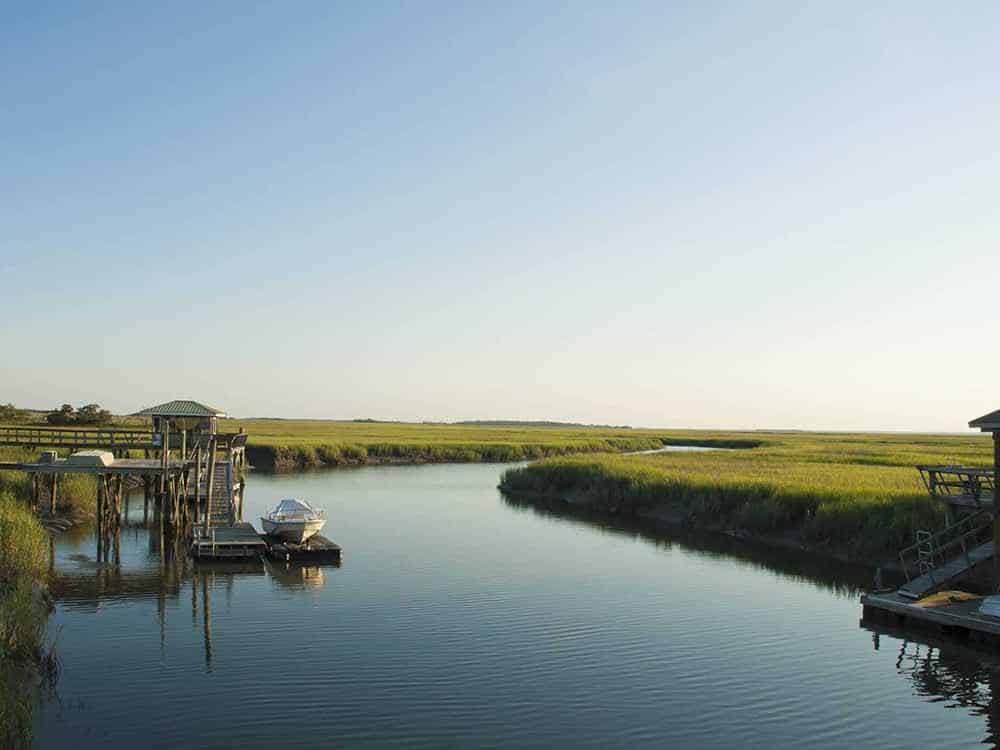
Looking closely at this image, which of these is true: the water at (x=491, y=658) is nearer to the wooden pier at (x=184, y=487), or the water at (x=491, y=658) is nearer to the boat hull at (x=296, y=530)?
the wooden pier at (x=184, y=487)

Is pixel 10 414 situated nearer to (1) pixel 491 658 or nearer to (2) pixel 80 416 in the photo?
(2) pixel 80 416

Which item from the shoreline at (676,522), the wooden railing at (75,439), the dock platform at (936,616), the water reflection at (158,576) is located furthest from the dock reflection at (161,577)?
the shoreline at (676,522)

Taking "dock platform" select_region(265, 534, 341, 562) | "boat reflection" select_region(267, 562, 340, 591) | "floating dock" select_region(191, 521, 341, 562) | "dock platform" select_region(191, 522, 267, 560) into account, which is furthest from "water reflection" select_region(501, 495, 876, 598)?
"dock platform" select_region(191, 522, 267, 560)

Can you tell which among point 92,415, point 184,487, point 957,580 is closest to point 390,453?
point 92,415

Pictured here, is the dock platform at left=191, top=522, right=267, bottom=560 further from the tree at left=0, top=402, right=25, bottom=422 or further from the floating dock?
the tree at left=0, top=402, right=25, bottom=422

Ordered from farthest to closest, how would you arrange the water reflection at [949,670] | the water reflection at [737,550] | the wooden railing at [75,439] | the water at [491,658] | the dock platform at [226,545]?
1. the wooden railing at [75,439]
2. the dock platform at [226,545]
3. the water reflection at [737,550]
4. the water reflection at [949,670]
5. the water at [491,658]

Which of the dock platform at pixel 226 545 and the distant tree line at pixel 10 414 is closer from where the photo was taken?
the dock platform at pixel 226 545

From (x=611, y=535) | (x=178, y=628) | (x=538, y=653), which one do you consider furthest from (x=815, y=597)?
(x=178, y=628)
